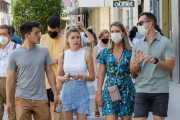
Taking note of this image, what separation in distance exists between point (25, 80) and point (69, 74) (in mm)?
725

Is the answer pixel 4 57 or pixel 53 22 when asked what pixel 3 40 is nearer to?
pixel 4 57

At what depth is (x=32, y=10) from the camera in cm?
2144

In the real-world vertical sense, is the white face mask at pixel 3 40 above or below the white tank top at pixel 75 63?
above

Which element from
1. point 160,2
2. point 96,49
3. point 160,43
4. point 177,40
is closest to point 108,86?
point 160,43

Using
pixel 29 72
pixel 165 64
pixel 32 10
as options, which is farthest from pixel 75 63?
pixel 32 10

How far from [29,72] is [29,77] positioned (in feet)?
0.23

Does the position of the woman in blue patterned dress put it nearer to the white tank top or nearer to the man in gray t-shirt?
the white tank top

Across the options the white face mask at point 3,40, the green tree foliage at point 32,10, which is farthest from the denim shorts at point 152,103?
the green tree foliage at point 32,10

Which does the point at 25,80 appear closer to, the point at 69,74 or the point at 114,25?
the point at 69,74

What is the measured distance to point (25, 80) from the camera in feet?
18.8

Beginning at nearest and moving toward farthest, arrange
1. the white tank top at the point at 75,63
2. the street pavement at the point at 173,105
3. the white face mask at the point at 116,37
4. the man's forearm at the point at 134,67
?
the man's forearm at the point at 134,67 < the white face mask at the point at 116,37 < the white tank top at the point at 75,63 < the street pavement at the point at 173,105

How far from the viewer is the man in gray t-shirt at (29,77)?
5.73 metres

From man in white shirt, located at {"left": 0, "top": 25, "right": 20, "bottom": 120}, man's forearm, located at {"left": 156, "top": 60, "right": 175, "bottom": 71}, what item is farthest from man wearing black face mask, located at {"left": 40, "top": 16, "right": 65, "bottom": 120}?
Answer: man's forearm, located at {"left": 156, "top": 60, "right": 175, "bottom": 71}

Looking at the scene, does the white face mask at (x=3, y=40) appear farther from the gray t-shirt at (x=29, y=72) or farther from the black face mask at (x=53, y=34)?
the gray t-shirt at (x=29, y=72)
